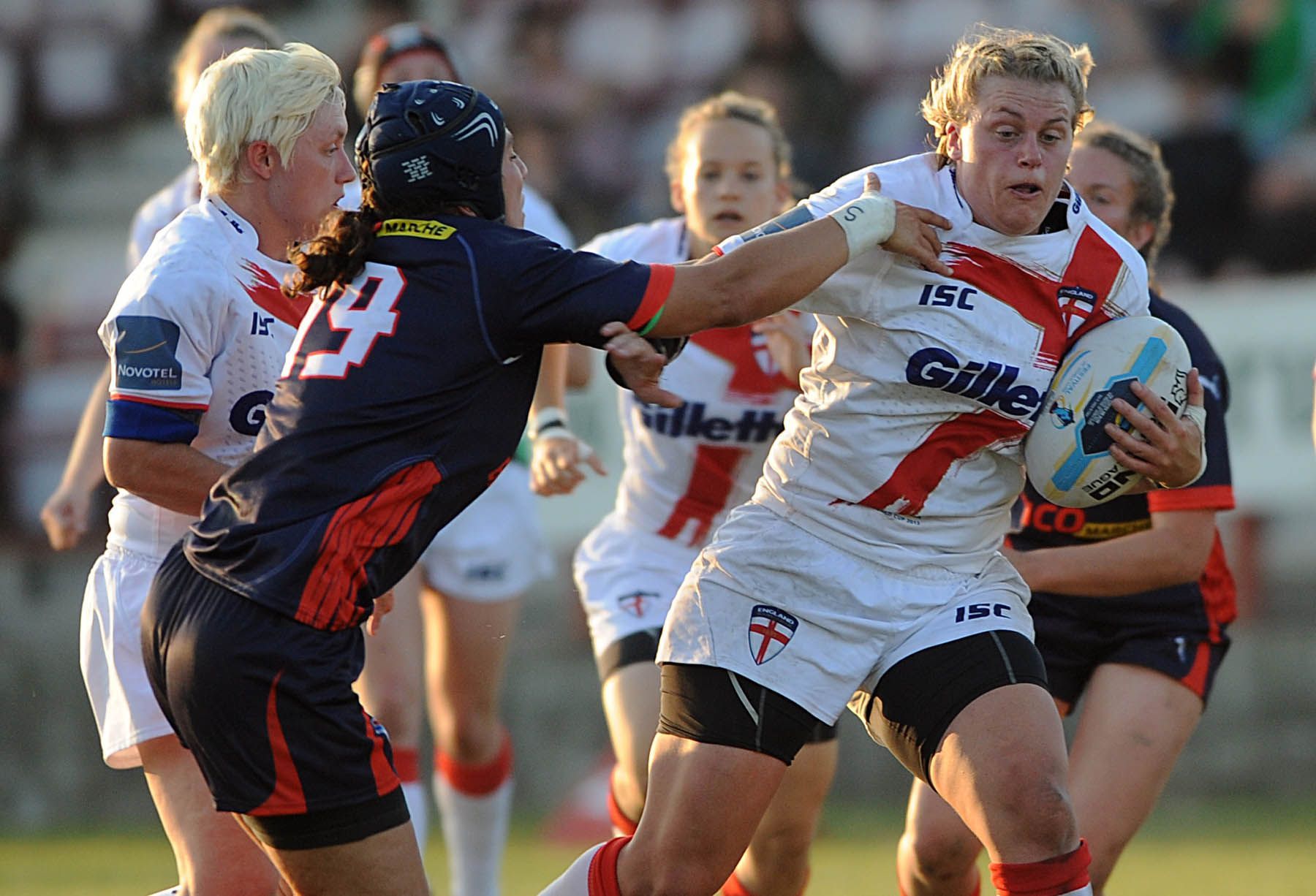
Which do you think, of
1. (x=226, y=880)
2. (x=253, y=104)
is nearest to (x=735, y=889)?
(x=226, y=880)

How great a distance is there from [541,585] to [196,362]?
232 inches

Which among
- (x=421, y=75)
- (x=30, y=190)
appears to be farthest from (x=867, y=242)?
(x=30, y=190)

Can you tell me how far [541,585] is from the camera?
9.47 metres

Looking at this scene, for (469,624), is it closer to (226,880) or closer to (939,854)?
(939,854)

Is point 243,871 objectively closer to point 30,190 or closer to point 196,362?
point 196,362

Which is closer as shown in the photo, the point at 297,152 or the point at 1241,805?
the point at 297,152

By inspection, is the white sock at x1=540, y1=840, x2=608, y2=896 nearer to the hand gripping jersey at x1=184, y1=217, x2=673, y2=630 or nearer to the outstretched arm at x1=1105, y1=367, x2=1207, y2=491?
the hand gripping jersey at x1=184, y1=217, x2=673, y2=630

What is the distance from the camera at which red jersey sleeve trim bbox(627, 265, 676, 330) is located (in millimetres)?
3324

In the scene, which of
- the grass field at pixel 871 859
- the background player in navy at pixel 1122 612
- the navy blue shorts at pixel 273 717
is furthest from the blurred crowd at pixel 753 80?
the navy blue shorts at pixel 273 717

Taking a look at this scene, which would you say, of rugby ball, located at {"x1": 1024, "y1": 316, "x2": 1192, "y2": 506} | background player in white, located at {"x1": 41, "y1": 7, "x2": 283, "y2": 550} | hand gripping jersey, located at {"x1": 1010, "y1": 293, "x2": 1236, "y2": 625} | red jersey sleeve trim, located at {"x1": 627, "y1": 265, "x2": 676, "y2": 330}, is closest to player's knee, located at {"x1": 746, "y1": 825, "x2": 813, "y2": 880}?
hand gripping jersey, located at {"x1": 1010, "y1": 293, "x2": 1236, "y2": 625}

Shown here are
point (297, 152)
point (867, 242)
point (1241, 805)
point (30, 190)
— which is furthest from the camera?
point (30, 190)

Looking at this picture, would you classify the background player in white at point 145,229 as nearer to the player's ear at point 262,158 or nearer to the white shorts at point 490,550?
the player's ear at point 262,158

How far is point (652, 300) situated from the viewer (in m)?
3.34

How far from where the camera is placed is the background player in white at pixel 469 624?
5699 mm
